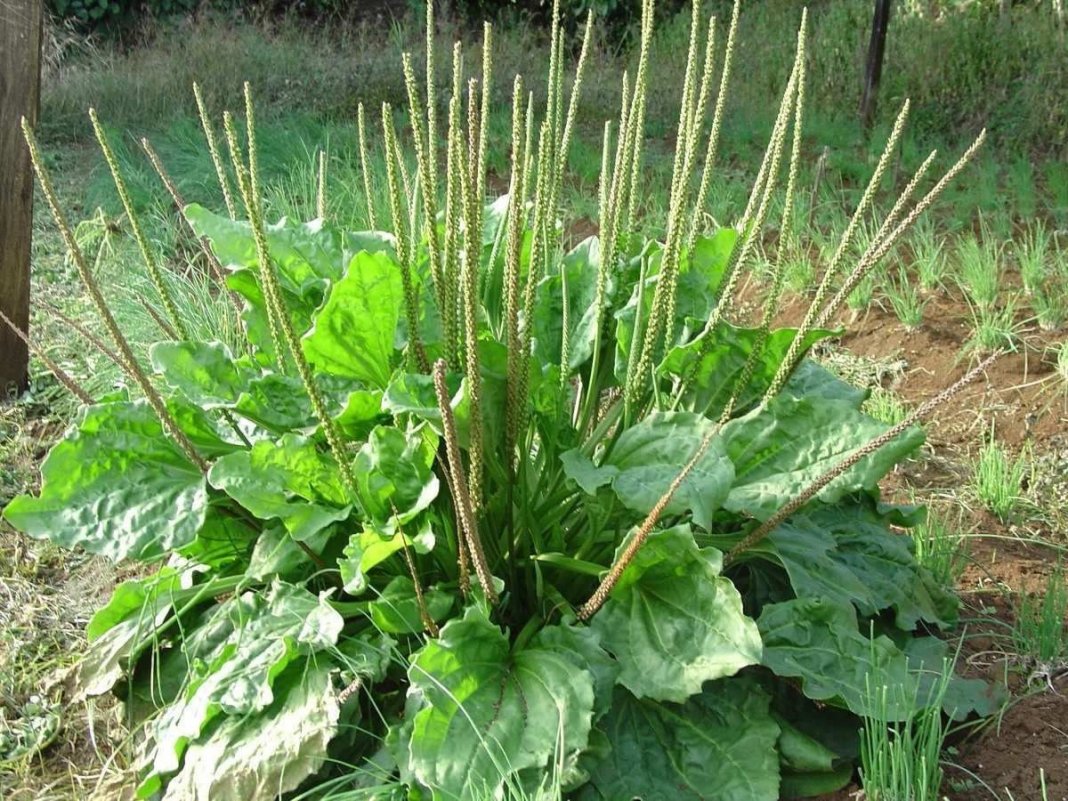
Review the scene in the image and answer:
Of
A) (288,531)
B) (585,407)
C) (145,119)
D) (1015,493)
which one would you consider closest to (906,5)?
(145,119)

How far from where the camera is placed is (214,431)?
203 centimetres

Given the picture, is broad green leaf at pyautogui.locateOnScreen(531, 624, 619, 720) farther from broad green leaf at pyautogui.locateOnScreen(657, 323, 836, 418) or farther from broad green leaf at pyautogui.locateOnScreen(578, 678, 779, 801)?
broad green leaf at pyautogui.locateOnScreen(657, 323, 836, 418)

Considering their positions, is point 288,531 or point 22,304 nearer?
point 288,531

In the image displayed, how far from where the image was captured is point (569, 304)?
2117 mm

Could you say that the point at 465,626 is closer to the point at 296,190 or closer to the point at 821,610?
the point at 821,610

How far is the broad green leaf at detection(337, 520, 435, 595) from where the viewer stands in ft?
5.51

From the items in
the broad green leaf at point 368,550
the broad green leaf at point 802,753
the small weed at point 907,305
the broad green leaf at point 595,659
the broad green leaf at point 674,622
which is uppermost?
the broad green leaf at point 368,550

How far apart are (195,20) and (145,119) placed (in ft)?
10.6

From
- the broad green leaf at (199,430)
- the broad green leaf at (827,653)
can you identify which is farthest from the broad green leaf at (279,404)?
the broad green leaf at (827,653)

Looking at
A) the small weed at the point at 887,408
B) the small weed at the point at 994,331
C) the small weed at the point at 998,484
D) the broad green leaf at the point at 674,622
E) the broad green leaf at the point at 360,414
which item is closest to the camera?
the broad green leaf at the point at 674,622

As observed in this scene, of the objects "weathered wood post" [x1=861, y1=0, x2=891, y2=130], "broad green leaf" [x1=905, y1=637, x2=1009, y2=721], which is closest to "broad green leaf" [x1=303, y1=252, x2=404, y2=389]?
"broad green leaf" [x1=905, y1=637, x2=1009, y2=721]

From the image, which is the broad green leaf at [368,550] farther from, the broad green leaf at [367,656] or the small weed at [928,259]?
the small weed at [928,259]

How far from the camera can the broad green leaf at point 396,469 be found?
5.63ft

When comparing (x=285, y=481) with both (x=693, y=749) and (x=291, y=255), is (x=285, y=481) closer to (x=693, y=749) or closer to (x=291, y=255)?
(x=291, y=255)
